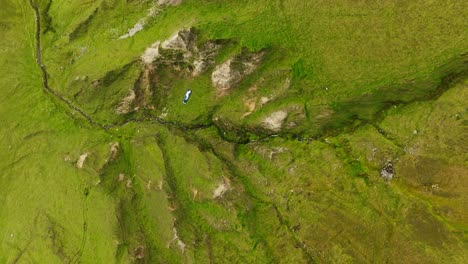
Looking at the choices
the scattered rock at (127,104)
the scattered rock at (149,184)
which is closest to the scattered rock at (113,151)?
the scattered rock at (127,104)

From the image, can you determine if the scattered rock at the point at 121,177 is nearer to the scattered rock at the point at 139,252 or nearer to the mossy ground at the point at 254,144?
the mossy ground at the point at 254,144

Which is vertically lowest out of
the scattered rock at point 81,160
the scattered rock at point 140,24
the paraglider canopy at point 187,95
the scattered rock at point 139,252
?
the scattered rock at point 139,252

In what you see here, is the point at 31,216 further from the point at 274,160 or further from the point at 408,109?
the point at 408,109

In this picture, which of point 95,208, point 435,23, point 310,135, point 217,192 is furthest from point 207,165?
point 435,23

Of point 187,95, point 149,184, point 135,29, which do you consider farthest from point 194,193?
point 135,29

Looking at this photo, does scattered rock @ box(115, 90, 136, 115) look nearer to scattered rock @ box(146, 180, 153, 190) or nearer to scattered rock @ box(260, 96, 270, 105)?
scattered rock @ box(146, 180, 153, 190)

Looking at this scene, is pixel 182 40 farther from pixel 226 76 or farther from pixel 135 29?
pixel 135 29

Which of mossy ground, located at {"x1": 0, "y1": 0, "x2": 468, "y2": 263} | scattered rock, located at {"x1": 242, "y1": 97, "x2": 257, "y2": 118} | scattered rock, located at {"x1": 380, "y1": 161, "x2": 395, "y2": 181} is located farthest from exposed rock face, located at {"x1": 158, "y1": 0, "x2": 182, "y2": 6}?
scattered rock, located at {"x1": 380, "y1": 161, "x2": 395, "y2": 181}
